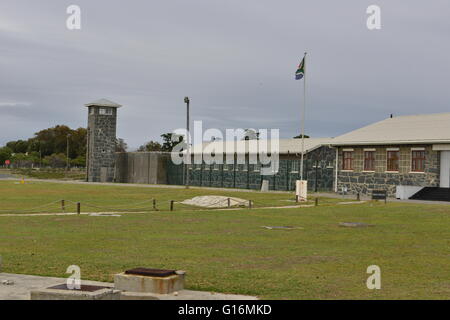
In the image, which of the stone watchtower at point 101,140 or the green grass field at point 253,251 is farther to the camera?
the stone watchtower at point 101,140

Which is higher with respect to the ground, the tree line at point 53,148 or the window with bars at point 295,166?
the tree line at point 53,148

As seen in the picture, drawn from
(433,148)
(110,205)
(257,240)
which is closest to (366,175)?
(433,148)

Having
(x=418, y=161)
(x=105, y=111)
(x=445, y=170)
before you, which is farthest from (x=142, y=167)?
(x=445, y=170)

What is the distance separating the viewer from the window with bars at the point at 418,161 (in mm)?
37312

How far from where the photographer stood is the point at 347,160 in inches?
1687

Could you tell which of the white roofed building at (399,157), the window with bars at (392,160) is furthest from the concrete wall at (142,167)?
the window with bars at (392,160)

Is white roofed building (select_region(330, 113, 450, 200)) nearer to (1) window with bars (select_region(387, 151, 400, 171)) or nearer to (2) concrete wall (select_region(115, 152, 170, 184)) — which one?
(1) window with bars (select_region(387, 151, 400, 171))

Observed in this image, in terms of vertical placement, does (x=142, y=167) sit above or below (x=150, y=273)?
above

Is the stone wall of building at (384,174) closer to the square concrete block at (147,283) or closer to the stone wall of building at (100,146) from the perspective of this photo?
the square concrete block at (147,283)

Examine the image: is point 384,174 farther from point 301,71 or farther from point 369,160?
point 301,71

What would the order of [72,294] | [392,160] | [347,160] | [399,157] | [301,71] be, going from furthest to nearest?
[347,160] < [392,160] < [399,157] < [301,71] < [72,294]

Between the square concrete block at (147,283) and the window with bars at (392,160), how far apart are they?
32238mm

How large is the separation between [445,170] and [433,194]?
5.50 ft
